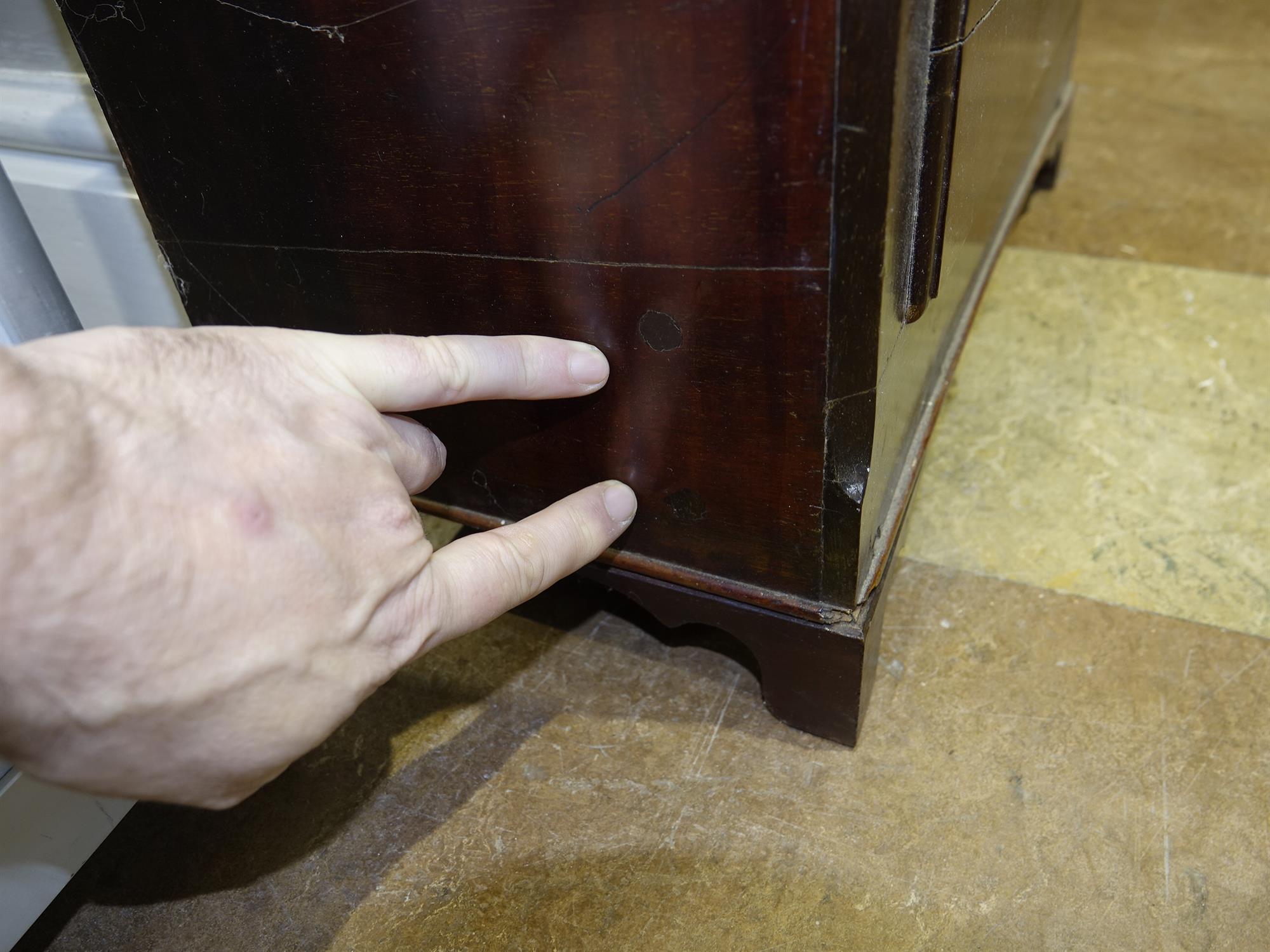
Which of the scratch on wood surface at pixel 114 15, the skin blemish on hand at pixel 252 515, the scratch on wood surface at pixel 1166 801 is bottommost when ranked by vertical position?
the scratch on wood surface at pixel 1166 801

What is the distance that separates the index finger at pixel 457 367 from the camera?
24.8 inches

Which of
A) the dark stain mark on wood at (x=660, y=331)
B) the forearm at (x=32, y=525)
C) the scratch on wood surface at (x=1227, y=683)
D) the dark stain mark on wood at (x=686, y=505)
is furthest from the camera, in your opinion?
the scratch on wood surface at (x=1227, y=683)

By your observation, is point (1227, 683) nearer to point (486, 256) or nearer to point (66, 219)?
point (486, 256)

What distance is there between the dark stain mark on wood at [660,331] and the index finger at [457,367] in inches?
1.8

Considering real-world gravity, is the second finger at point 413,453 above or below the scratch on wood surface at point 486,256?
below

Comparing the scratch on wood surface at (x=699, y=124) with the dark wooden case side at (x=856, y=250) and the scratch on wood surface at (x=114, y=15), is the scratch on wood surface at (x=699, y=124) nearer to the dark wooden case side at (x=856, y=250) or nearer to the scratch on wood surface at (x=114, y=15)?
the dark wooden case side at (x=856, y=250)

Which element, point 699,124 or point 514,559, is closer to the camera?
point 699,124

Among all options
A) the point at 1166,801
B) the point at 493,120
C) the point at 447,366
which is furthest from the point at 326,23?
the point at 1166,801

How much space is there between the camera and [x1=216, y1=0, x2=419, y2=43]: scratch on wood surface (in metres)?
0.62

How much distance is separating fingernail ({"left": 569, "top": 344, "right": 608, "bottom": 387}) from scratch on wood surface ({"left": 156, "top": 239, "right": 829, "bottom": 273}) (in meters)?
0.07

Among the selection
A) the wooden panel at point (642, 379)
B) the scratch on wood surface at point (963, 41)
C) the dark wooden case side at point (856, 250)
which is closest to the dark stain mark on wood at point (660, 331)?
the wooden panel at point (642, 379)

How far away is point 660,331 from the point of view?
68 cm

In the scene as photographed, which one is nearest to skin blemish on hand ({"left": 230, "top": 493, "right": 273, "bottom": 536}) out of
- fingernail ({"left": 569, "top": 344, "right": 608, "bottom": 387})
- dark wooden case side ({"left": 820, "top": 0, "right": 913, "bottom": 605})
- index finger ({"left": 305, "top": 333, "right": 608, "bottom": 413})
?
index finger ({"left": 305, "top": 333, "right": 608, "bottom": 413})

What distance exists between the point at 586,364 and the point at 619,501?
0.46 ft
